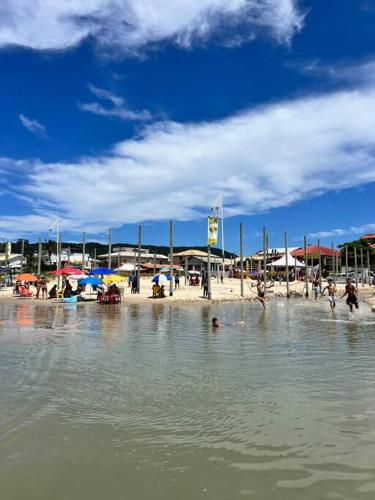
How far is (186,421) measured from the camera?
6488mm

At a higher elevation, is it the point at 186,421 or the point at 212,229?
the point at 212,229

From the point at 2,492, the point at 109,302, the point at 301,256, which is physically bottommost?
the point at 2,492

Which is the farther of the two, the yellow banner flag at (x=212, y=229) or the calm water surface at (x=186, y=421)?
the yellow banner flag at (x=212, y=229)

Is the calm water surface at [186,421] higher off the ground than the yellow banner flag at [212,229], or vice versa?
the yellow banner flag at [212,229]

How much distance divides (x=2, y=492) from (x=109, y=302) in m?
25.9

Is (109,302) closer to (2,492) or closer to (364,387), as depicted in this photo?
(364,387)

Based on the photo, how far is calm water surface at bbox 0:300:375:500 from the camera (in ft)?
15.1

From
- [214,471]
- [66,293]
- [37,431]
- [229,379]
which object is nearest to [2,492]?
[37,431]

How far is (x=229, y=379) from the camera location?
894 cm

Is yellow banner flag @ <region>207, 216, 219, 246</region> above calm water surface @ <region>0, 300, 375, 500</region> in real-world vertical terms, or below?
above

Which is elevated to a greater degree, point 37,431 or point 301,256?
point 301,256

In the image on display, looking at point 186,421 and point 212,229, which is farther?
point 212,229

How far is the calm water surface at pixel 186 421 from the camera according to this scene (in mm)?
4598

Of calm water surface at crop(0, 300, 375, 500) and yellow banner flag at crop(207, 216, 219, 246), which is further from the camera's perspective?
yellow banner flag at crop(207, 216, 219, 246)
